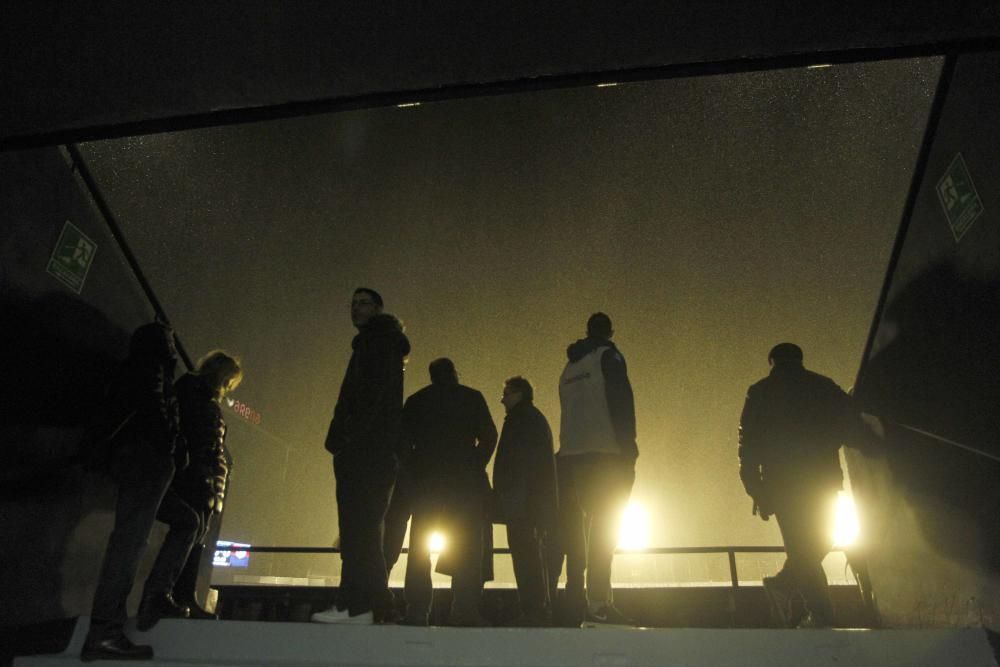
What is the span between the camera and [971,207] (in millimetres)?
2822

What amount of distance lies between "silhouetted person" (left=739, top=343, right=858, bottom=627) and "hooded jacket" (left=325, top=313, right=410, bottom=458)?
1953 mm

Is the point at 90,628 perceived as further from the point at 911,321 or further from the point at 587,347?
the point at 911,321

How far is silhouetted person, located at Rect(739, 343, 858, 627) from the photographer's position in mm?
3428

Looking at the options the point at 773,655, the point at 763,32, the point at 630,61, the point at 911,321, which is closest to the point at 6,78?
the point at 630,61

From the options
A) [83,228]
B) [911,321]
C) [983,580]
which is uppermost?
[83,228]

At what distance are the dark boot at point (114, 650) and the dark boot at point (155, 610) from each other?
0.10 meters

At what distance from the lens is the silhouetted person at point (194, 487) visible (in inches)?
131

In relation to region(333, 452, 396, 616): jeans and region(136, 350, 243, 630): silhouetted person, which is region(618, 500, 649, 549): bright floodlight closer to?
region(136, 350, 243, 630): silhouetted person

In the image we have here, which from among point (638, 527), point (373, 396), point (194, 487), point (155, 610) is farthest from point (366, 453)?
point (638, 527)

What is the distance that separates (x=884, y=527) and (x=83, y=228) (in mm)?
4628

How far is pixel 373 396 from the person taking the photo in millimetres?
3381

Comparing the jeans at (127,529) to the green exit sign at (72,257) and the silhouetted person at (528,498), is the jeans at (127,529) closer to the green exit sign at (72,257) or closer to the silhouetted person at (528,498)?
the green exit sign at (72,257)

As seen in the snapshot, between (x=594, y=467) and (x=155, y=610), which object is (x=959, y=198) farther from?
(x=155, y=610)

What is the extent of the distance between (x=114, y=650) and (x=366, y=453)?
1264mm
